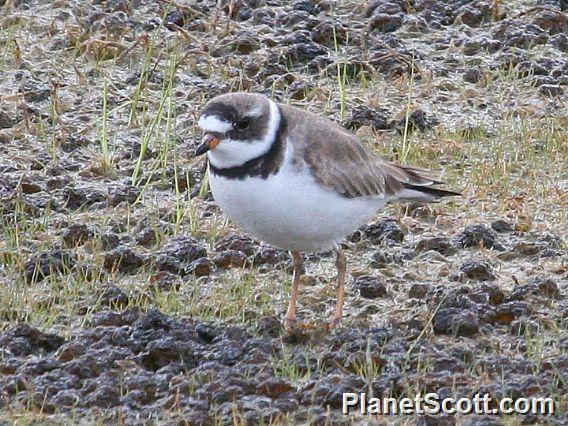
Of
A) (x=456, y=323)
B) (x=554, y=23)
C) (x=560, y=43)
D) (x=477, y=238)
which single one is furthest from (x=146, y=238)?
(x=554, y=23)

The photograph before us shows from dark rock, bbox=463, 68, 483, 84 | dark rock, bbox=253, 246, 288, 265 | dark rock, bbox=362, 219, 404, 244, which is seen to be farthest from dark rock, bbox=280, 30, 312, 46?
dark rock, bbox=253, 246, 288, 265

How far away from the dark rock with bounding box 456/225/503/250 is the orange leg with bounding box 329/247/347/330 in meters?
0.98

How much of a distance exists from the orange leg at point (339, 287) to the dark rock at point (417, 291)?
380 mm

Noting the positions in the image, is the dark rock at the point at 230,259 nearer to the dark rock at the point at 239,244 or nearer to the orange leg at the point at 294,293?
the dark rock at the point at 239,244

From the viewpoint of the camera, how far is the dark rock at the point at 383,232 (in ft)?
26.1

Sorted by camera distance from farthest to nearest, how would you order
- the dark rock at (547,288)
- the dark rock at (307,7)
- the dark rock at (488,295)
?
the dark rock at (307,7), the dark rock at (547,288), the dark rock at (488,295)

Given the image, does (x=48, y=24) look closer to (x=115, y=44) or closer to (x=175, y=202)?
(x=115, y=44)

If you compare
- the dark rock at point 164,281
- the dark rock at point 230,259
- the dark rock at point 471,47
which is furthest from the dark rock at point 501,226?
the dark rock at point 471,47

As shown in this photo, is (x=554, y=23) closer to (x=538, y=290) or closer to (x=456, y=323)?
(x=538, y=290)

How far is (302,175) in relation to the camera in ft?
21.4

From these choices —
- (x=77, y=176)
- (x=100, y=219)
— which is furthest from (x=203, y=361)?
(x=77, y=176)

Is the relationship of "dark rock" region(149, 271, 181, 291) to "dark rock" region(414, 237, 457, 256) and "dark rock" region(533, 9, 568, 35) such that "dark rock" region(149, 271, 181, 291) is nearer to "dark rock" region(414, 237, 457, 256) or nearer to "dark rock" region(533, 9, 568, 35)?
"dark rock" region(414, 237, 457, 256)

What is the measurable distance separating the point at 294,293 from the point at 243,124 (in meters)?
1.02

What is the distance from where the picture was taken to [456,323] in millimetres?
6773
